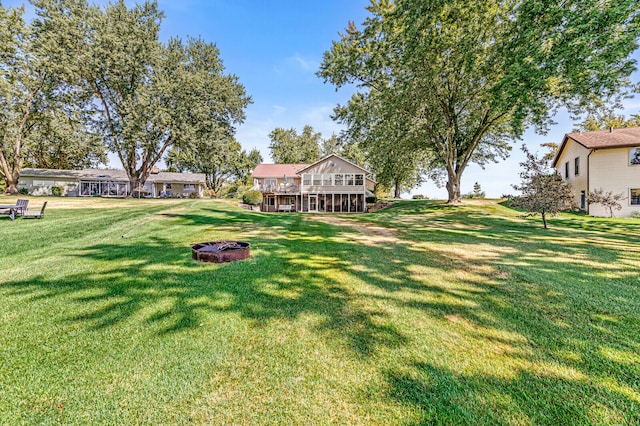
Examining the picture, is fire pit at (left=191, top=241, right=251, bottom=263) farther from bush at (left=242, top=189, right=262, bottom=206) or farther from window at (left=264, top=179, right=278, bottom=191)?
window at (left=264, top=179, right=278, bottom=191)

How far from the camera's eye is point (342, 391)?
228cm

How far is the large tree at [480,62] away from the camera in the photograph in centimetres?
997

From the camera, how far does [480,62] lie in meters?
16.1

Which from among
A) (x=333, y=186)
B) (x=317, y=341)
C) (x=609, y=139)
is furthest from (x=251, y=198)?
(x=609, y=139)

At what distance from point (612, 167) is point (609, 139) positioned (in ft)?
7.70

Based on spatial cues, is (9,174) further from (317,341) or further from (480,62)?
(480,62)

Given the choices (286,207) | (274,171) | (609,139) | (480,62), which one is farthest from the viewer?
(274,171)

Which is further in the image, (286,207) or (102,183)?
(102,183)

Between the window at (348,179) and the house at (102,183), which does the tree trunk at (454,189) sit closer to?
the window at (348,179)

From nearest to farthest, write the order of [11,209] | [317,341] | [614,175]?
[317,341] → [11,209] → [614,175]

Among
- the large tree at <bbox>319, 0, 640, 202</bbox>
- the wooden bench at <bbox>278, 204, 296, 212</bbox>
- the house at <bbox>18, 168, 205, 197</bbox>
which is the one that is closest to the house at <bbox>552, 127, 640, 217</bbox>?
the large tree at <bbox>319, 0, 640, 202</bbox>

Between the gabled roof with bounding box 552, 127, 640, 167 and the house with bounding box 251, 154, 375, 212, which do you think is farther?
the house with bounding box 251, 154, 375, 212

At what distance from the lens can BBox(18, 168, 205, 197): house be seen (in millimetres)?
35875

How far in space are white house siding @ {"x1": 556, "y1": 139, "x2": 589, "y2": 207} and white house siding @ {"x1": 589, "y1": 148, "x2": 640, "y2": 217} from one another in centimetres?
73
